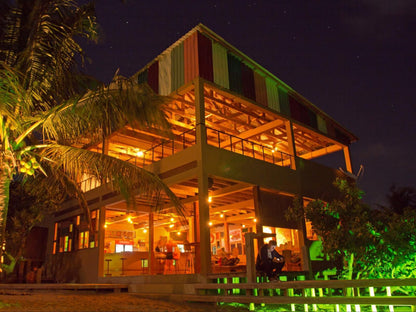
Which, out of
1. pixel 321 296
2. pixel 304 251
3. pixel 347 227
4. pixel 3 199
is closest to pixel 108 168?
pixel 3 199

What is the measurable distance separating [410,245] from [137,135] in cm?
1092

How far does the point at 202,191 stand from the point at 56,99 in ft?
15.4

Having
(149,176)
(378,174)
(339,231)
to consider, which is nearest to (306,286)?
(339,231)

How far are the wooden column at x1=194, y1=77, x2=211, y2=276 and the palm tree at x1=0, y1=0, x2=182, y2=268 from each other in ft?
9.02

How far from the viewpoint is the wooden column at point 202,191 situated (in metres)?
10.5

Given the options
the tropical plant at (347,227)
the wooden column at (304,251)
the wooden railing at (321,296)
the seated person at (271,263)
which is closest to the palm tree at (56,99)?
the wooden railing at (321,296)

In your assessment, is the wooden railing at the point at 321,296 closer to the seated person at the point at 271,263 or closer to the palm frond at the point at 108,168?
the seated person at the point at 271,263

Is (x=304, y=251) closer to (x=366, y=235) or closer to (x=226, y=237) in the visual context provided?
(x=366, y=235)

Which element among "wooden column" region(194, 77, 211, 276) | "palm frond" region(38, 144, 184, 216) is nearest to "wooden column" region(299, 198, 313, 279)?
"wooden column" region(194, 77, 211, 276)

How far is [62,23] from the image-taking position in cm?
786

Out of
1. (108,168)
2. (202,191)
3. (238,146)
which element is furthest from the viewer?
(238,146)

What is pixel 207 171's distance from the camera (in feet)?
37.4

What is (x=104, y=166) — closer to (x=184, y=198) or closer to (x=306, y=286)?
(x=306, y=286)

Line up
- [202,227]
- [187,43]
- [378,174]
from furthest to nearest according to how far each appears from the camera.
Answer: [378,174] < [187,43] < [202,227]
